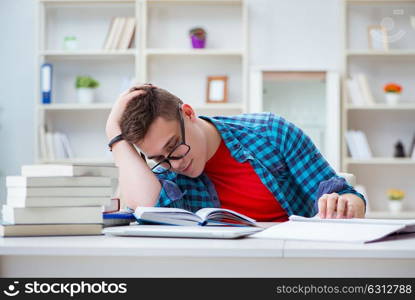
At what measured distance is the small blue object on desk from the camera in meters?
1.53

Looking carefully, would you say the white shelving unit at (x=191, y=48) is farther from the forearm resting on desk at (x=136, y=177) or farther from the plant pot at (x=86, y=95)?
the forearm resting on desk at (x=136, y=177)

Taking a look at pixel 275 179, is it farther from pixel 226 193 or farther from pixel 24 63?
pixel 24 63

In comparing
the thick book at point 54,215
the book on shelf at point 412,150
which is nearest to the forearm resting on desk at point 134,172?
the thick book at point 54,215

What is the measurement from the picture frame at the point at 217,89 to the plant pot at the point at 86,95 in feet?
2.63

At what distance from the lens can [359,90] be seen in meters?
4.61

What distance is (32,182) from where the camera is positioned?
1.31 metres

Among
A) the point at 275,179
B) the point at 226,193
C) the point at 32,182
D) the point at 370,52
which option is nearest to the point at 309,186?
the point at 275,179

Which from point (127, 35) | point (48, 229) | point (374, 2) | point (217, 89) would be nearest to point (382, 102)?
point (374, 2)

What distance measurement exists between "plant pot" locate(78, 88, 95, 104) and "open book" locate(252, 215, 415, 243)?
11.4 ft

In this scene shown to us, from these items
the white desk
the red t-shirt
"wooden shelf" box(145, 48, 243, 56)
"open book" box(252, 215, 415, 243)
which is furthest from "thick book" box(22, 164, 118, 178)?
"wooden shelf" box(145, 48, 243, 56)

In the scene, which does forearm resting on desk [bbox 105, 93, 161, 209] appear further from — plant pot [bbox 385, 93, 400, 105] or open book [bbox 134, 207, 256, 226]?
plant pot [bbox 385, 93, 400, 105]

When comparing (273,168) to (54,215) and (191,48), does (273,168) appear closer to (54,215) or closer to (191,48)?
(54,215)

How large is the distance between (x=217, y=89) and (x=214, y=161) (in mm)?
2849

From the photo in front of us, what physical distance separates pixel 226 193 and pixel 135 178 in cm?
30
